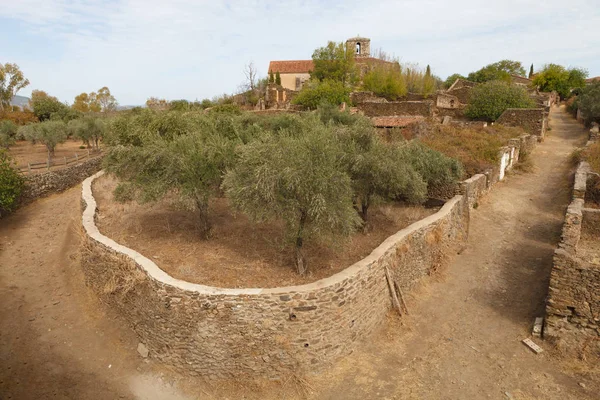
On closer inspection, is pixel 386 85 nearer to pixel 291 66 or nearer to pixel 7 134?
pixel 291 66

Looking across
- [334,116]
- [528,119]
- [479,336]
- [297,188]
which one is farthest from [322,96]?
[479,336]

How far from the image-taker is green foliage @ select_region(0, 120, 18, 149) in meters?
27.9

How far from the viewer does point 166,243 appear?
11328 millimetres

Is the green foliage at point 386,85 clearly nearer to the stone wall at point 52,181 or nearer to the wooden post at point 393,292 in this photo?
the stone wall at point 52,181

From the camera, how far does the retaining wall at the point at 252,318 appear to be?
24.2ft

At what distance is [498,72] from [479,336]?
176 ft

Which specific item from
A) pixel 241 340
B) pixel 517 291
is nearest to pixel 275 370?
pixel 241 340

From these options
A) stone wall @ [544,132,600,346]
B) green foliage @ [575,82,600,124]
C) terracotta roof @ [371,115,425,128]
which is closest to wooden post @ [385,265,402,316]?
stone wall @ [544,132,600,346]

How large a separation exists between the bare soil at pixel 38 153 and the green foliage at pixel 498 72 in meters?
47.8

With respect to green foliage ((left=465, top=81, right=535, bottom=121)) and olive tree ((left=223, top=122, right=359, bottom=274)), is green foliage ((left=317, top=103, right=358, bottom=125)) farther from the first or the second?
green foliage ((left=465, top=81, right=535, bottom=121))

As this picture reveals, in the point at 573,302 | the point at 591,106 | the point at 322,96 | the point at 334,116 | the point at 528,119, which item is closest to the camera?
the point at 573,302

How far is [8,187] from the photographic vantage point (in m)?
16.4

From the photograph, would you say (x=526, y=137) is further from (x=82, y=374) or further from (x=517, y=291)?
(x=82, y=374)

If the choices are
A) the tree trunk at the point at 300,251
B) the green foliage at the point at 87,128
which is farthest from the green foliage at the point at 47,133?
the tree trunk at the point at 300,251
